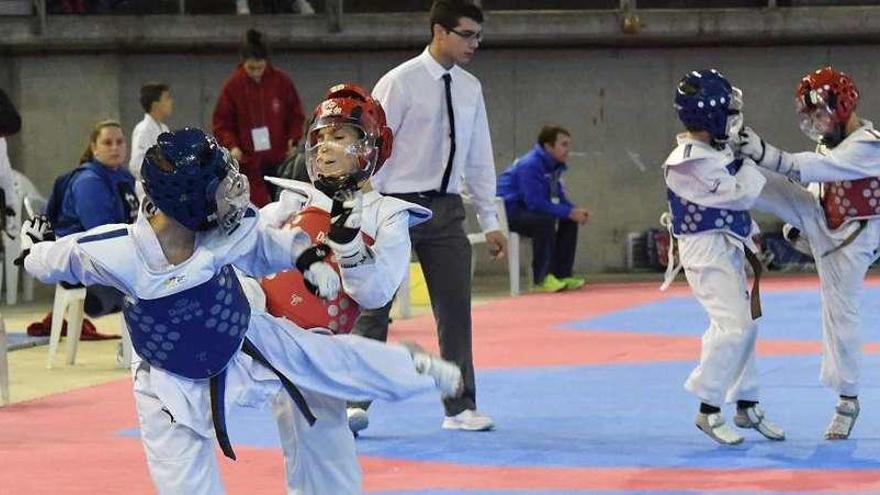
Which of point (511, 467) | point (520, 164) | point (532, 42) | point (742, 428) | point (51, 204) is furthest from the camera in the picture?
point (532, 42)

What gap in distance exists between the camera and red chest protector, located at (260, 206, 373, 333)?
5.16 meters

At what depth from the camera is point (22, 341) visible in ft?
39.3

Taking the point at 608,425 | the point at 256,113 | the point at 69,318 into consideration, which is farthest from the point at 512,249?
the point at 608,425

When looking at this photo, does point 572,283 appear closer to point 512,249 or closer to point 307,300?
point 512,249

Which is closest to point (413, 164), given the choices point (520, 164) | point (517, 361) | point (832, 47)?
point (517, 361)

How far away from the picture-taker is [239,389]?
4734 millimetres

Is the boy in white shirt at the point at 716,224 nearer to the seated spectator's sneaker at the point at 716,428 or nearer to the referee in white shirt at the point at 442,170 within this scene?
the seated spectator's sneaker at the point at 716,428

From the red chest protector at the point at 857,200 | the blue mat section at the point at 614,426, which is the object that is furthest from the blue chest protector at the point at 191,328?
the red chest protector at the point at 857,200

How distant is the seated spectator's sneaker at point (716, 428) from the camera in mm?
7414

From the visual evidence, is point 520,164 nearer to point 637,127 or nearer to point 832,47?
point 637,127

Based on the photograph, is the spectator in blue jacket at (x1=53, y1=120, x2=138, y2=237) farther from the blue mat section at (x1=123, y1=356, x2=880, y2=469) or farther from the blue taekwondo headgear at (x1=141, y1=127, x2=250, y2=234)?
A: the blue taekwondo headgear at (x1=141, y1=127, x2=250, y2=234)

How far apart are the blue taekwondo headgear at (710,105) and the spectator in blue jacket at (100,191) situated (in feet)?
13.7

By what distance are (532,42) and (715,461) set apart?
10446 mm

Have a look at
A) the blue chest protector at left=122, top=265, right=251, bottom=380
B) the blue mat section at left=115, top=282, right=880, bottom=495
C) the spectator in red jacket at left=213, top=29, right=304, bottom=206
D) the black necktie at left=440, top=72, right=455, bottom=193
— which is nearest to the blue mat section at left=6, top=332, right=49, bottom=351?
the spectator in red jacket at left=213, top=29, right=304, bottom=206
